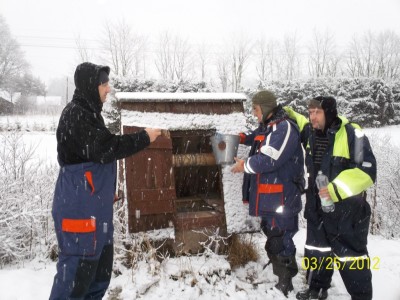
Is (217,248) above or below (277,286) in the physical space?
above

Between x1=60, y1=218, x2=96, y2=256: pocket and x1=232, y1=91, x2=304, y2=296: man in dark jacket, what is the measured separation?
1632 millimetres

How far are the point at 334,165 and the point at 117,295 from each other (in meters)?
2.45

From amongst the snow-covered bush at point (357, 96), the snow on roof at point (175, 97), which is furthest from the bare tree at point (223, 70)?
the snow on roof at point (175, 97)

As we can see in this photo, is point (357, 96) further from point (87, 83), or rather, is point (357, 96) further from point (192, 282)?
point (87, 83)

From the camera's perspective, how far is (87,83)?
235 cm

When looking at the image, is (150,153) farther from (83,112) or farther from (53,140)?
(53,140)

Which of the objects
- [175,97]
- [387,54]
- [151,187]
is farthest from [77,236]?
[387,54]

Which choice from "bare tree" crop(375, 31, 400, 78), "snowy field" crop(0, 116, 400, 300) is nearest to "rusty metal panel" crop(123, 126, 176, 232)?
"snowy field" crop(0, 116, 400, 300)

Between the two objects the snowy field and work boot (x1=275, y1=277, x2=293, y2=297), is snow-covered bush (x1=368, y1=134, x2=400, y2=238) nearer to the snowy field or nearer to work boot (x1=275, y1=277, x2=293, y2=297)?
the snowy field

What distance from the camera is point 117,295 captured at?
10.5 ft

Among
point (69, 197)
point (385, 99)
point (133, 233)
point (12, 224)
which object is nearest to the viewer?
point (69, 197)

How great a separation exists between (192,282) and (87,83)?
2.26 metres

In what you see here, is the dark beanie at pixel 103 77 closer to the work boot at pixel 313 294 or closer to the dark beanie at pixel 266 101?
the dark beanie at pixel 266 101

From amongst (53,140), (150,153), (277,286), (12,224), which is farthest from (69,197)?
(53,140)
